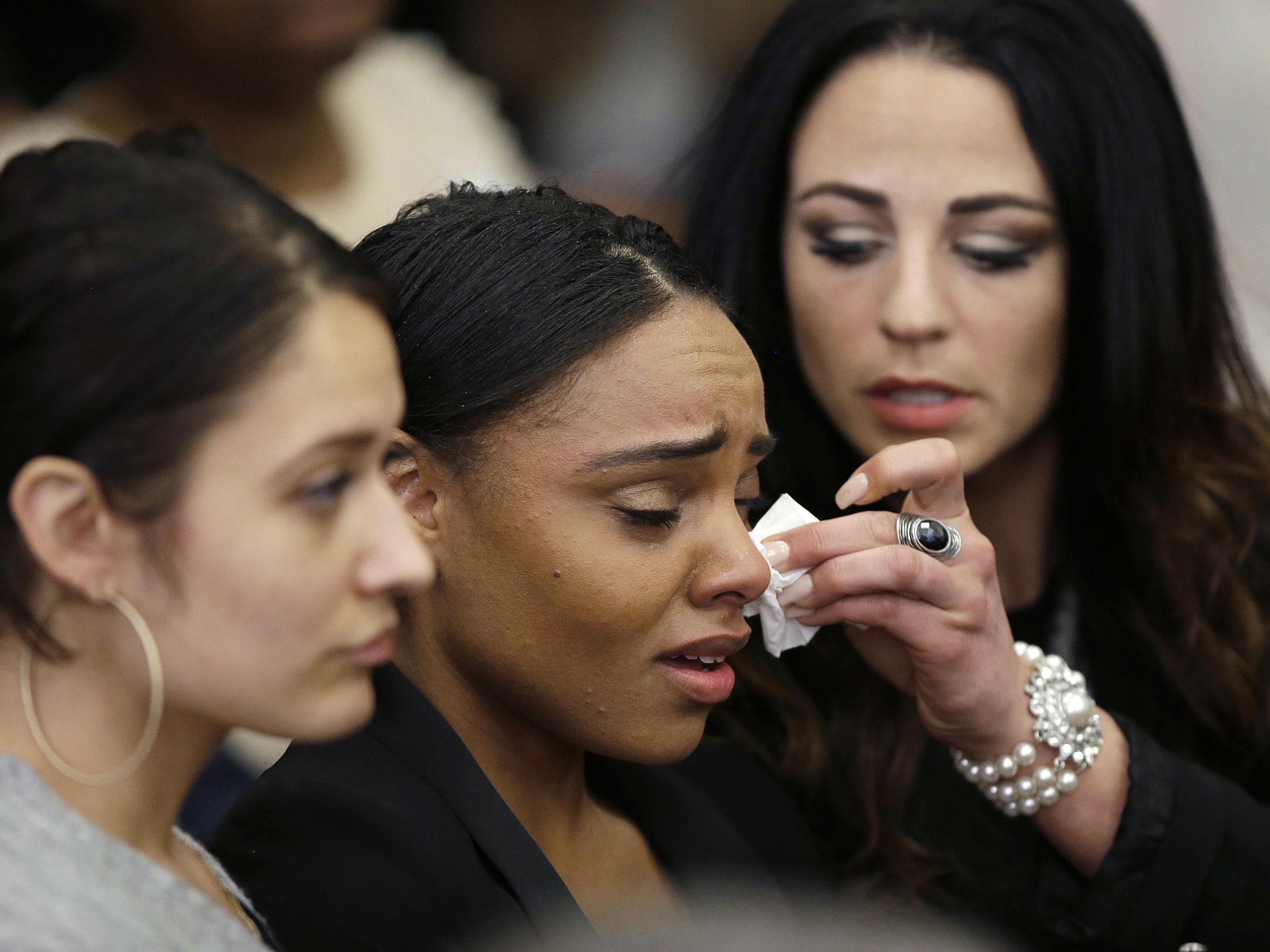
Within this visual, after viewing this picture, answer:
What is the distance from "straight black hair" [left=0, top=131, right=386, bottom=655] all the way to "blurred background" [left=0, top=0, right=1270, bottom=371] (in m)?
1.61

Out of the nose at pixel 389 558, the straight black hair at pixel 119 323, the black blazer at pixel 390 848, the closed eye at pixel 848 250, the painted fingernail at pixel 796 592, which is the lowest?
the black blazer at pixel 390 848

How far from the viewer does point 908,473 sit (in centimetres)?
177

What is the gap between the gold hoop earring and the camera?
1057 millimetres

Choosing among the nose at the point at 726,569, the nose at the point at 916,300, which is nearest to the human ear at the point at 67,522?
the nose at the point at 726,569

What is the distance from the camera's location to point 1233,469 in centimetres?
238

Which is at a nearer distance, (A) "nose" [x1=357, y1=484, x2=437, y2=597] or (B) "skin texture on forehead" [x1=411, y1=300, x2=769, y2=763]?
(A) "nose" [x1=357, y1=484, x2=437, y2=597]

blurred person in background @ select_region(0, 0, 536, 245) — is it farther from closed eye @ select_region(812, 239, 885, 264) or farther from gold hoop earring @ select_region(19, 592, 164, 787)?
gold hoop earring @ select_region(19, 592, 164, 787)

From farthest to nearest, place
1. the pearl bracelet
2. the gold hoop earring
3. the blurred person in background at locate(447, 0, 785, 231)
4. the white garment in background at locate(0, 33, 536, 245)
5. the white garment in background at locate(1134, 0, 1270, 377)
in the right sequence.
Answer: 1. the white garment in background at locate(1134, 0, 1270, 377)
2. the blurred person in background at locate(447, 0, 785, 231)
3. the white garment in background at locate(0, 33, 536, 245)
4. the pearl bracelet
5. the gold hoop earring

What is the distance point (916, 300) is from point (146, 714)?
1.32 meters

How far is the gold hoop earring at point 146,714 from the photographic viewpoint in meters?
1.06

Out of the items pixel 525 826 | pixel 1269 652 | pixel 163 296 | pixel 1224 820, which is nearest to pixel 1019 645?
pixel 1224 820

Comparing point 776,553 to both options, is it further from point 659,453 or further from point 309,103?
point 309,103

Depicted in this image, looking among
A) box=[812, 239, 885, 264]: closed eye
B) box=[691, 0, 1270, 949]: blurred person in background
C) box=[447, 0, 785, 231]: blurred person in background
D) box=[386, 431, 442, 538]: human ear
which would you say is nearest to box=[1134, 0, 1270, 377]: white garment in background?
box=[447, 0, 785, 231]: blurred person in background

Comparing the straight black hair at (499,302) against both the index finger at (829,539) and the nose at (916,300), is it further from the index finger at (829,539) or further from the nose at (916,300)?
the nose at (916,300)
